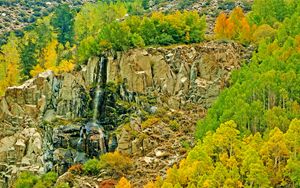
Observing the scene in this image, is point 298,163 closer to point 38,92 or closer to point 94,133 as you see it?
point 94,133

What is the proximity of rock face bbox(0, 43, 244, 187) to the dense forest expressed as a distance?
3609mm

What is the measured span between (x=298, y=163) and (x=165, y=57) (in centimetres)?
4401

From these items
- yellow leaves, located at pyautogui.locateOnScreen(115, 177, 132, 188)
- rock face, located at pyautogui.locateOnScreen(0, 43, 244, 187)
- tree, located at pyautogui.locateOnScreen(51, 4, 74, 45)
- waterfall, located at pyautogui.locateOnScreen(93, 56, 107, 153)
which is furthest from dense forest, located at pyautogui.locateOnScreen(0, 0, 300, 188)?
tree, located at pyautogui.locateOnScreen(51, 4, 74, 45)

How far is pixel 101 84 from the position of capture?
12250 centimetres

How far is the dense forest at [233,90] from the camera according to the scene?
89.9 meters

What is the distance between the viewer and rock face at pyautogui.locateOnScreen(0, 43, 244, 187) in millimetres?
117312

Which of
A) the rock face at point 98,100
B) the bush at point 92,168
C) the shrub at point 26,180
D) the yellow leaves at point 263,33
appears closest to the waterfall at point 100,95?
the rock face at point 98,100

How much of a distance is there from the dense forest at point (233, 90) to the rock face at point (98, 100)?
361cm

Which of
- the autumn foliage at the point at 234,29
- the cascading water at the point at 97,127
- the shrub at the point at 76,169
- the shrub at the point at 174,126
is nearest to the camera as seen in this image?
the shrub at the point at 76,169

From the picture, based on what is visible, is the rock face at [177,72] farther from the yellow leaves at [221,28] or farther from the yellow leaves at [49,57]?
the yellow leaves at [49,57]

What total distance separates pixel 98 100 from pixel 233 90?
82.5 ft

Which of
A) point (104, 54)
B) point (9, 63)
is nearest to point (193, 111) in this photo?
point (104, 54)

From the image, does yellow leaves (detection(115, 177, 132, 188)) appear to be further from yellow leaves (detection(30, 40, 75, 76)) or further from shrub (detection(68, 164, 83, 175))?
yellow leaves (detection(30, 40, 75, 76))

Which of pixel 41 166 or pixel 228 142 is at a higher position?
pixel 228 142
